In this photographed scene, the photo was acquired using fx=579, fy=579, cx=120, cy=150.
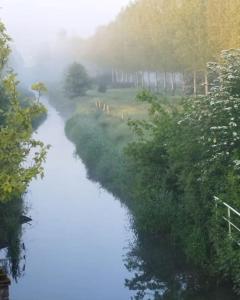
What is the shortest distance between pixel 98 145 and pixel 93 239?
53.7 feet

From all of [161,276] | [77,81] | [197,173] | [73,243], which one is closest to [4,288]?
[197,173]

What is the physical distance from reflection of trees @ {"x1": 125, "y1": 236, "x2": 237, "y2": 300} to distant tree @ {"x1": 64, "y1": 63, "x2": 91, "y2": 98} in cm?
6159

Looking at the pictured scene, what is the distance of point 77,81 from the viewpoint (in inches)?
3297

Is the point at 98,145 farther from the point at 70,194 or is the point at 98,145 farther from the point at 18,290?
the point at 18,290

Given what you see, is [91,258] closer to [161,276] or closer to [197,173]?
[161,276]

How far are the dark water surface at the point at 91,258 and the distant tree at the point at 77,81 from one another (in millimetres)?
52603

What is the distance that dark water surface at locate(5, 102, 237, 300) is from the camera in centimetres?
1934

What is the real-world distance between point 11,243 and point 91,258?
11.4ft

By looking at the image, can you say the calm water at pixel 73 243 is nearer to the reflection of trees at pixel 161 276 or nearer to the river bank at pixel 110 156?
the reflection of trees at pixel 161 276

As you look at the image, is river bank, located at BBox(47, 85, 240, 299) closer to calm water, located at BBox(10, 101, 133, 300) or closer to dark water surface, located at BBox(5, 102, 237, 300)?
dark water surface, located at BBox(5, 102, 237, 300)

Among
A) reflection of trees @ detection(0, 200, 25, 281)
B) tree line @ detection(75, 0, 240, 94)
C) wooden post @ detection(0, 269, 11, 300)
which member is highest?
tree line @ detection(75, 0, 240, 94)

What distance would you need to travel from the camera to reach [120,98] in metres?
73.9

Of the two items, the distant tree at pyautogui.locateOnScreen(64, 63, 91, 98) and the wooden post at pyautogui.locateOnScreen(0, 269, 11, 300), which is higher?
the distant tree at pyautogui.locateOnScreen(64, 63, 91, 98)

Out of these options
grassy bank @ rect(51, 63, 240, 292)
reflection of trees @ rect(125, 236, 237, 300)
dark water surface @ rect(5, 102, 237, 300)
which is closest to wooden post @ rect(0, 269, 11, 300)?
dark water surface @ rect(5, 102, 237, 300)
